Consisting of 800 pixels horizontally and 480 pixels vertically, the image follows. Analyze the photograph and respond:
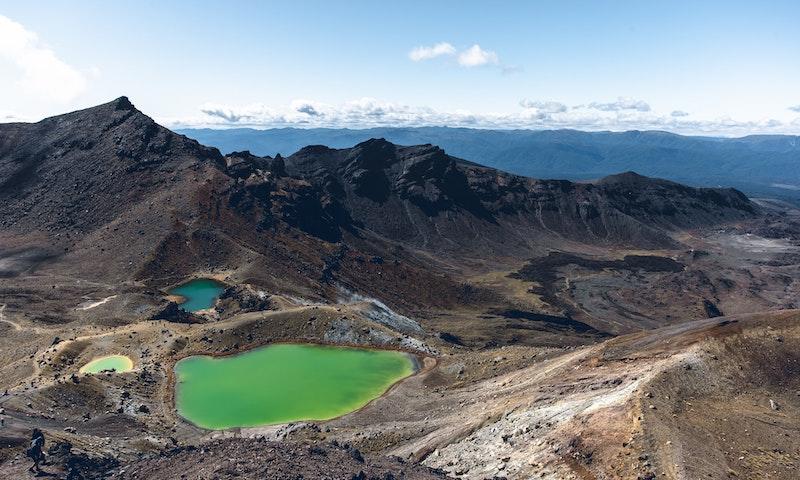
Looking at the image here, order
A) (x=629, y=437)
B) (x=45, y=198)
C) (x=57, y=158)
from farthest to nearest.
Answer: (x=57, y=158)
(x=45, y=198)
(x=629, y=437)

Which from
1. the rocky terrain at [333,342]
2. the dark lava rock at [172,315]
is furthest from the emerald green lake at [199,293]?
the dark lava rock at [172,315]

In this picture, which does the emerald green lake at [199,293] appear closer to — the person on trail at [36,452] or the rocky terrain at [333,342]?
the rocky terrain at [333,342]

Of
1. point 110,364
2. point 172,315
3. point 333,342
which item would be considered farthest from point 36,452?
point 172,315

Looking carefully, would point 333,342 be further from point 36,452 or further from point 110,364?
point 36,452

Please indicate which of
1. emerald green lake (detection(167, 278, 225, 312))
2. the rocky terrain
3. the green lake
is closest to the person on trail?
the rocky terrain

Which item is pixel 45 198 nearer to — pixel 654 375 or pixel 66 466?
pixel 66 466

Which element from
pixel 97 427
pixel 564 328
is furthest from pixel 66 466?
pixel 564 328
